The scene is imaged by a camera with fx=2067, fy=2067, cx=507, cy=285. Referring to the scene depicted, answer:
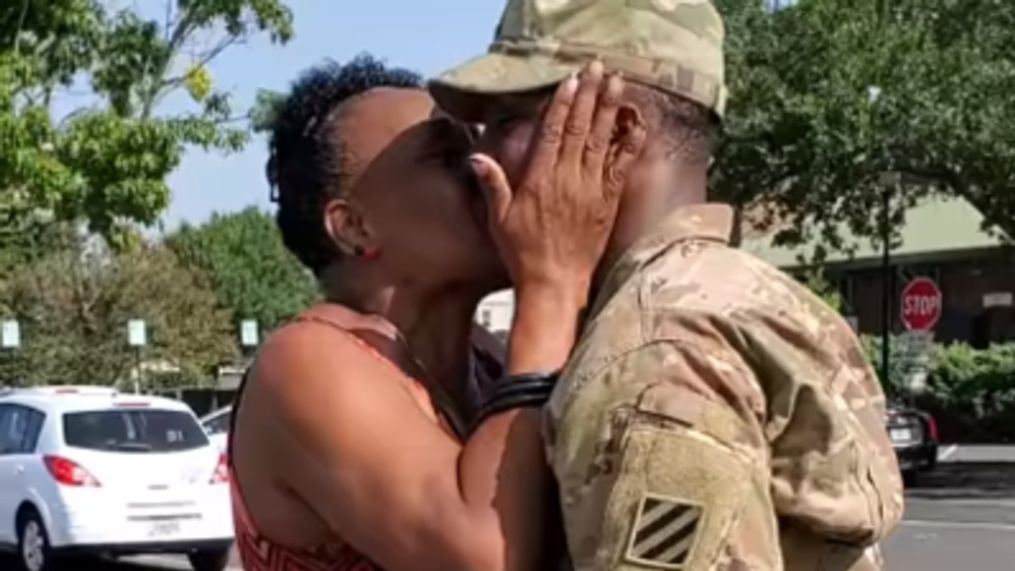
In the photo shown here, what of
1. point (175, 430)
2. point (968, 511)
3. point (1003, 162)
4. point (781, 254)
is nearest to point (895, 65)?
point (1003, 162)

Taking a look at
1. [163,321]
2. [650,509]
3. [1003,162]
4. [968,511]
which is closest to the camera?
[650,509]

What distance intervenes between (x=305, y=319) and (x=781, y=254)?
42.3 m

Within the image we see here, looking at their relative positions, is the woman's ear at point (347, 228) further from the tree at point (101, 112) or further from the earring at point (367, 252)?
the tree at point (101, 112)

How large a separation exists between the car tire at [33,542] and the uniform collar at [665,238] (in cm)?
1366

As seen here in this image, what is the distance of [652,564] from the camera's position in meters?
1.78

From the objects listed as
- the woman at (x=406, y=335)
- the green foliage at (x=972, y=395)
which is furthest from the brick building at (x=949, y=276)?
the woman at (x=406, y=335)

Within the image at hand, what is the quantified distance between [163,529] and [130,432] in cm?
84

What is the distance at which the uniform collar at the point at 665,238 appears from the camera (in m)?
2.00

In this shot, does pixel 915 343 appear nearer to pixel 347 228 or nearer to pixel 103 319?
pixel 103 319

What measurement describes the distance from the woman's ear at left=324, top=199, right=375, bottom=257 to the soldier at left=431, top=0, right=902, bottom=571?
25 cm

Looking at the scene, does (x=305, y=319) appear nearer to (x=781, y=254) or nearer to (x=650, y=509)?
(x=650, y=509)

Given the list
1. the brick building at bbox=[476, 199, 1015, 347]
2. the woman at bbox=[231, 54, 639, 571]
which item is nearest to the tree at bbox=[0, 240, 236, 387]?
the brick building at bbox=[476, 199, 1015, 347]

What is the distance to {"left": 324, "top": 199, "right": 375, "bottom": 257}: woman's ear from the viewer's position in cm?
237

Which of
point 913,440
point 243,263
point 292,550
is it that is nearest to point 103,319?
point 913,440
